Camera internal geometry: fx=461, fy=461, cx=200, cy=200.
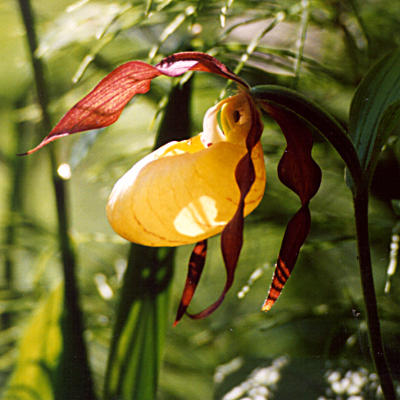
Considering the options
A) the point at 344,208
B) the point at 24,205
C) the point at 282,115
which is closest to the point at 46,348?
the point at 282,115

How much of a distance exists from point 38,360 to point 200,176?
0.43 meters

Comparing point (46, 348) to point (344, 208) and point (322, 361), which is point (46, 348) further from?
point (344, 208)

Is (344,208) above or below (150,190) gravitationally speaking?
below

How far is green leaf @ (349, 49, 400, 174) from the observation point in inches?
16.9

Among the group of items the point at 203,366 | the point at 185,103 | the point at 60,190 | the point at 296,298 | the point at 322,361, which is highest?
the point at 185,103

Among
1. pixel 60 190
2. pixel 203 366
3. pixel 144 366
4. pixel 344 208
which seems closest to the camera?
pixel 144 366

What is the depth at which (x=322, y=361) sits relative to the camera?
70cm

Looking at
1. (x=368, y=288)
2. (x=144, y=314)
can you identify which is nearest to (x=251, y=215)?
(x=144, y=314)

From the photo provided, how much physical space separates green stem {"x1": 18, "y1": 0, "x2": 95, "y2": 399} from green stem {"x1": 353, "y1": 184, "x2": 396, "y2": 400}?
433 mm

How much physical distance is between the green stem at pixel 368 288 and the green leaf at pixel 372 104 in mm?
36

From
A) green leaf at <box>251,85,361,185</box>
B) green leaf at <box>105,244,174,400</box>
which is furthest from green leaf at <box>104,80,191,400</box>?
green leaf at <box>251,85,361,185</box>

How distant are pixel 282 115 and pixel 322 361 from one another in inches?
16.1

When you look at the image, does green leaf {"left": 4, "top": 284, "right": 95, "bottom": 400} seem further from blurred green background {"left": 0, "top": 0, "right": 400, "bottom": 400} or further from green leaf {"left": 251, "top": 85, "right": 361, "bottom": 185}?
green leaf {"left": 251, "top": 85, "right": 361, "bottom": 185}

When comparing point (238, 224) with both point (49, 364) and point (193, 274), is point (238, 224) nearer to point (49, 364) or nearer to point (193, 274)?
point (193, 274)
